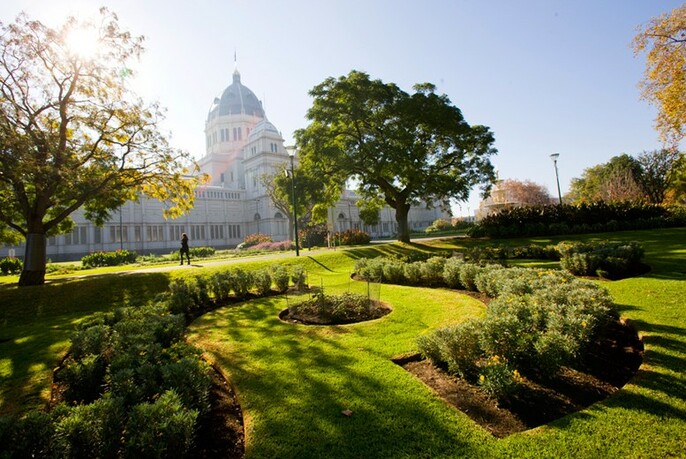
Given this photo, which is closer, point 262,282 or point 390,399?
point 390,399

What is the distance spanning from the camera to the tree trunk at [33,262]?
14.1 meters

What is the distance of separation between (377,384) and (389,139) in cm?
1803

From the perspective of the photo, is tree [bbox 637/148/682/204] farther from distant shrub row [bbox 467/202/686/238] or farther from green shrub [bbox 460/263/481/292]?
green shrub [bbox 460/263/481/292]

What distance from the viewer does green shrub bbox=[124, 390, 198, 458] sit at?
3.00 m

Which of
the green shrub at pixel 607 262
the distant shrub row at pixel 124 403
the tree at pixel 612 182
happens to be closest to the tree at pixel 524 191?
the tree at pixel 612 182

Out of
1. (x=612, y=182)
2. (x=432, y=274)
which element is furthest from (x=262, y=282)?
(x=612, y=182)

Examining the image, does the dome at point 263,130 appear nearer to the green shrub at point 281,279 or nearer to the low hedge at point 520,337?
the green shrub at point 281,279

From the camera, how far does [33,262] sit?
14305mm

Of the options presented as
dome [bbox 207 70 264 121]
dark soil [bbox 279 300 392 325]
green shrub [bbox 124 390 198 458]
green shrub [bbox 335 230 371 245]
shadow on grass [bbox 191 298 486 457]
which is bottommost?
shadow on grass [bbox 191 298 486 457]

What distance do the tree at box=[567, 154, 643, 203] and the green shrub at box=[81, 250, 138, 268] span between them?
4044cm

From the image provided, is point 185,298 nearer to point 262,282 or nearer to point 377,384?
point 262,282

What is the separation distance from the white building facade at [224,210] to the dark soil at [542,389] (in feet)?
107

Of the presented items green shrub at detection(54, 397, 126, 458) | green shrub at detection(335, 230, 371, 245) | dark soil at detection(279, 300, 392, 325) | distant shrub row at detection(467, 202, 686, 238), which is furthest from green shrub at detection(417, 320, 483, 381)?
green shrub at detection(335, 230, 371, 245)

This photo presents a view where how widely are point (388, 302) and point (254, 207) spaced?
56.1 meters
